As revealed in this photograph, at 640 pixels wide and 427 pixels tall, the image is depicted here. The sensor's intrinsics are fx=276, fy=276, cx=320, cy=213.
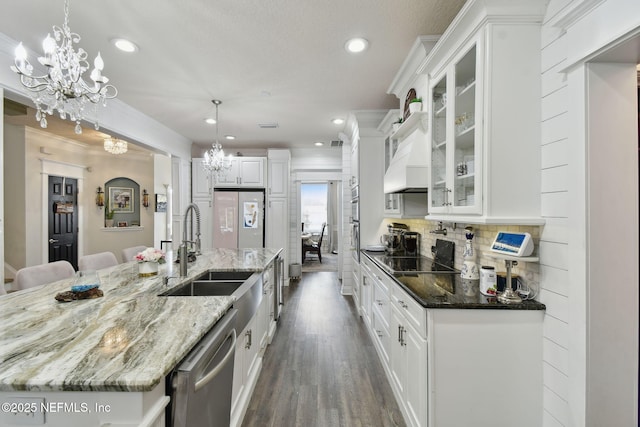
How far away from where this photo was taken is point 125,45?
2.22 metres

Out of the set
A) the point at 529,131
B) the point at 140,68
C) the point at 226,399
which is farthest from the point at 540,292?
the point at 140,68

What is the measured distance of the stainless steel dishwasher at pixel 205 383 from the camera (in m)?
0.91

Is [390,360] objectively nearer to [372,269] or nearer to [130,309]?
[372,269]

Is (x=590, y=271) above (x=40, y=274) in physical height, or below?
above

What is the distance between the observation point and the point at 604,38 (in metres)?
1.09

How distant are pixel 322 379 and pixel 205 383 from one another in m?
1.56

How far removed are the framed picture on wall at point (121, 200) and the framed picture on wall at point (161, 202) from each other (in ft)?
1.74

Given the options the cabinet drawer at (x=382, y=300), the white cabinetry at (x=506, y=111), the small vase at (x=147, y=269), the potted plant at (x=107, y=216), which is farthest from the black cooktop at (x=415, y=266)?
the potted plant at (x=107, y=216)

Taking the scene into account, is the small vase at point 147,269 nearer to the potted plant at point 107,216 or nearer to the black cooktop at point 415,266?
the black cooktop at point 415,266

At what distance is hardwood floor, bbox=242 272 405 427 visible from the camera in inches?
73.4

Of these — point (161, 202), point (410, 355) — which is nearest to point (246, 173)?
point (161, 202)

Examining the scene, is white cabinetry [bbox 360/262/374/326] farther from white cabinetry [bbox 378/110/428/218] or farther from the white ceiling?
the white ceiling

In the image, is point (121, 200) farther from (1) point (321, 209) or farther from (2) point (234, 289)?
(2) point (234, 289)

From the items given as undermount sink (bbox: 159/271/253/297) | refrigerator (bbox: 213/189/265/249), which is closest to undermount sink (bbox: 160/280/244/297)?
undermount sink (bbox: 159/271/253/297)
